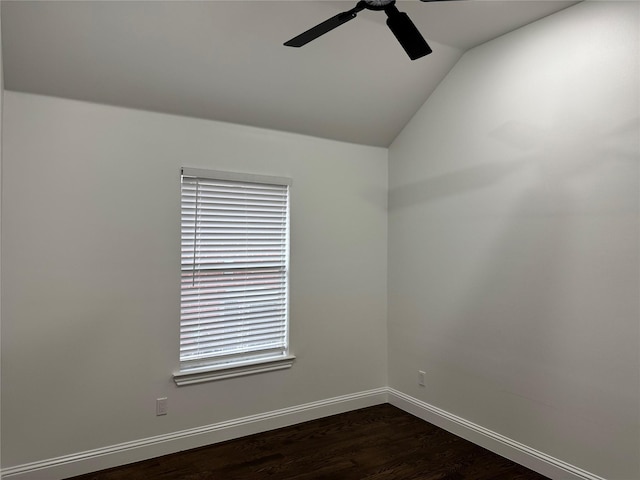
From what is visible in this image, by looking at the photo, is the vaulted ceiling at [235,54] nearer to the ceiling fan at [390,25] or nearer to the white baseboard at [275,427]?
the ceiling fan at [390,25]

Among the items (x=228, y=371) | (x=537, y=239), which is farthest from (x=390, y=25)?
(x=228, y=371)

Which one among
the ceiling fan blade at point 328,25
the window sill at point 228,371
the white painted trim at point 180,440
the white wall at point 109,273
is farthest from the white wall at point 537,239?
the ceiling fan blade at point 328,25

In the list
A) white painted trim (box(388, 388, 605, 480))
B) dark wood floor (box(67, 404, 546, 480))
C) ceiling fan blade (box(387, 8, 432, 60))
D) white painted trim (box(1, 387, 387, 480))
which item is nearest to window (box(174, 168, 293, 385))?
white painted trim (box(1, 387, 387, 480))

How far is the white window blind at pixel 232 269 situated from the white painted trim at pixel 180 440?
0.46 metres

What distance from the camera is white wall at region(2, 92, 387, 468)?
261 centimetres

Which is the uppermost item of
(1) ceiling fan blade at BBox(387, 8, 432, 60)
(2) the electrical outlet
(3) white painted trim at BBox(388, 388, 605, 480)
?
(1) ceiling fan blade at BBox(387, 8, 432, 60)

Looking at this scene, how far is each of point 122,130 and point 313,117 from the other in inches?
55.7

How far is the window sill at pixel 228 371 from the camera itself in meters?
3.07

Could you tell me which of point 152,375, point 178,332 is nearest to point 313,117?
point 178,332

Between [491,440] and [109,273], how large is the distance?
113 inches

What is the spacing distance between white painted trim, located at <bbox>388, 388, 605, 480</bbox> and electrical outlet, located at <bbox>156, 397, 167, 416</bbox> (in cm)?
201

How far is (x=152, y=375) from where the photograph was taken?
299 cm

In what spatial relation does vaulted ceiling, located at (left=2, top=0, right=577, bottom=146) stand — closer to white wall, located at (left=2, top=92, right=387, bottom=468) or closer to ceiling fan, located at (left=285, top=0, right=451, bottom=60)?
white wall, located at (left=2, top=92, right=387, bottom=468)

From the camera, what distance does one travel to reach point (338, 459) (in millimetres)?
2973
